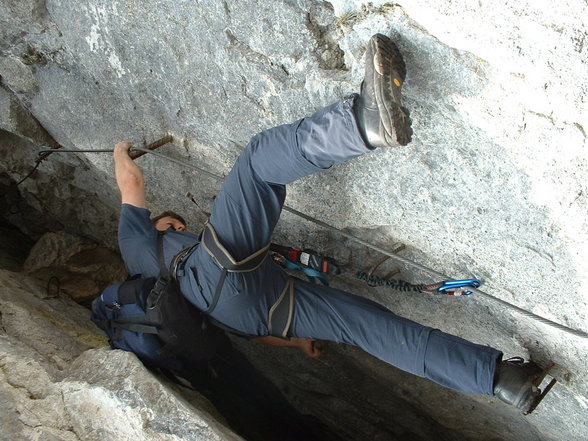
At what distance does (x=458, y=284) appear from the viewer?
273 cm

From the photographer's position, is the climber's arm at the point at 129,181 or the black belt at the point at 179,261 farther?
the climber's arm at the point at 129,181

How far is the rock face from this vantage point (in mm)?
1902

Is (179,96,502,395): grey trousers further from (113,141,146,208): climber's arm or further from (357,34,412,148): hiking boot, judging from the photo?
(113,141,146,208): climber's arm

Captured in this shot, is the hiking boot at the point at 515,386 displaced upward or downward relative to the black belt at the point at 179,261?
downward

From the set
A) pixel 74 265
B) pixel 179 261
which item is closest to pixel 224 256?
pixel 179 261

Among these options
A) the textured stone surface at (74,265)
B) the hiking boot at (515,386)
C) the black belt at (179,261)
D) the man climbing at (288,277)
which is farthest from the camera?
the textured stone surface at (74,265)

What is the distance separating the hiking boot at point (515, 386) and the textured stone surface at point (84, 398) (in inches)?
46.4

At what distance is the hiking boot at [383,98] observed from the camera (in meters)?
1.97

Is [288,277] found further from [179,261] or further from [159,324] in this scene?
[159,324]

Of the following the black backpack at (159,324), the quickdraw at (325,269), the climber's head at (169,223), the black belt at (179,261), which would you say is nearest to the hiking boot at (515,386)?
the quickdraw at (325,269)

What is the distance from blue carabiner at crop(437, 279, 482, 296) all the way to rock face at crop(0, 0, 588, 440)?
0.05m

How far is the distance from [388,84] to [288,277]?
1.24 meters

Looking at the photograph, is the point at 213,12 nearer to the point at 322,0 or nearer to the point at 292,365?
the point at 322,0

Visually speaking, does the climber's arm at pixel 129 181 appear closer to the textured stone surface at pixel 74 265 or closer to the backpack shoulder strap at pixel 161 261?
the backpack shoulder strap at pixel 161 261
